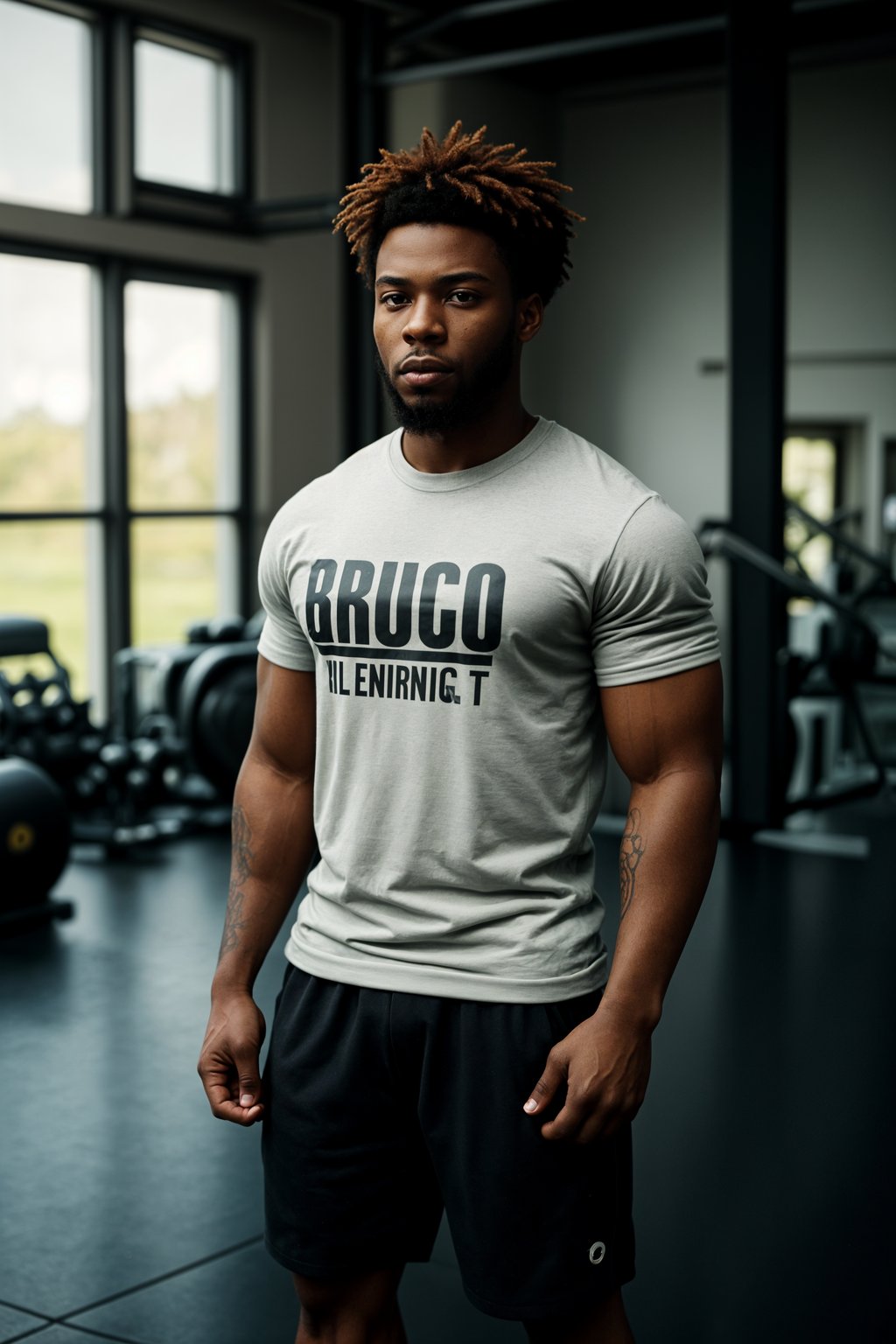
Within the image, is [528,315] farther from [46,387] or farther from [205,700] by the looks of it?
[46,387]

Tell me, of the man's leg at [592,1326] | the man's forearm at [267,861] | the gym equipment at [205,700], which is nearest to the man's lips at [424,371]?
the man's forearm at [267,861]

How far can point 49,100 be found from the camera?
555 cm

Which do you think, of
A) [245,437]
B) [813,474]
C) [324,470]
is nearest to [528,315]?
[245,437]

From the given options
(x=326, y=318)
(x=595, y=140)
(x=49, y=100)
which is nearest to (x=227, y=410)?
(x=326, y=318)

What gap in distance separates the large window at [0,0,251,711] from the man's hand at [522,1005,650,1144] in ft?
15.1

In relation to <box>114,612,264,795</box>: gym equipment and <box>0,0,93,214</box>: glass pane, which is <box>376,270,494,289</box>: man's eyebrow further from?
<box>0,0,93,214</box>: glass pane

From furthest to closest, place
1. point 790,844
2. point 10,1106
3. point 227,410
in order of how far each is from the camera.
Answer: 1. point 227,410
2. point 790,844
3. point 10,1106

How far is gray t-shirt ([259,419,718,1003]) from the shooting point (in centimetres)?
115

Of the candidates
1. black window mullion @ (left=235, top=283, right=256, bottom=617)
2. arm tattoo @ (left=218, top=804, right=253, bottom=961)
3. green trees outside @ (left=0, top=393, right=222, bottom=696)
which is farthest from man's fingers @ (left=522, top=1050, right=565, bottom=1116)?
black window mullion @ (left=235, top=283, right=256, bottom=617)

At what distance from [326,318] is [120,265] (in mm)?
1118

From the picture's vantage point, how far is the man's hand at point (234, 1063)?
1268 millimetres

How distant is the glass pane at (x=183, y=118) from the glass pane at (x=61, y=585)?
144cm

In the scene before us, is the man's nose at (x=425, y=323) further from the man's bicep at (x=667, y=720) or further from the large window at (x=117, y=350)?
the large window at (x=117, y=350)

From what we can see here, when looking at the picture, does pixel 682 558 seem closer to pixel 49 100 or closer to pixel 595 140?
pixel 49 100
